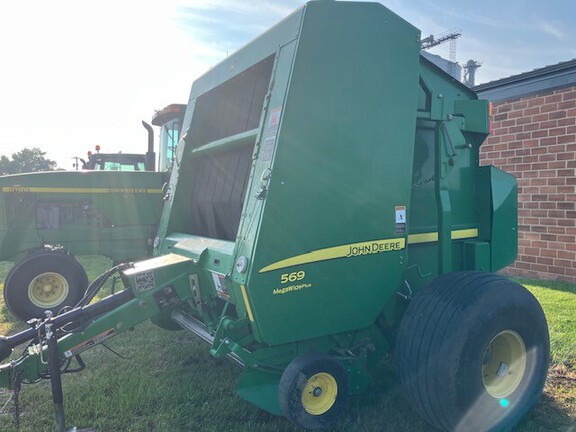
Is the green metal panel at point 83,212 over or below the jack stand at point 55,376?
over

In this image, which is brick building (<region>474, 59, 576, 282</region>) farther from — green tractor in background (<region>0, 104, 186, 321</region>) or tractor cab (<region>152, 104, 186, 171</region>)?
green tractor in background (<region>0, 104, 186, 321</region>)

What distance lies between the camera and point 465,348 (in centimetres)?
255

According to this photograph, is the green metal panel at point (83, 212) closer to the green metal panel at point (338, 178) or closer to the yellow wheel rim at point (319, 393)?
the green metal panel at point (338, 178)

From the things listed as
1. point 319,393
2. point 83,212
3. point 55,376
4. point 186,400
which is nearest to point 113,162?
point 83,212

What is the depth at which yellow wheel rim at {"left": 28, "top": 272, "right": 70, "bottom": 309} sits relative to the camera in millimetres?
5602

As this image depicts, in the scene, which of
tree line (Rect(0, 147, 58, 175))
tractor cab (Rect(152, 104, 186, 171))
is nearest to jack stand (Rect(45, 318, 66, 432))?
tractor cab (Rect(152, 104, 186, 171))

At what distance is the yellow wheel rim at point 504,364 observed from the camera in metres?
2.92

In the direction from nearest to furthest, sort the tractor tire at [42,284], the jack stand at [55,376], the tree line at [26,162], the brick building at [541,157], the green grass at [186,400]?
1. the jack stand at [55,376]
2. the green grass at [186,400]
3. the tractor tire at [42,284]
4. the brick building at [541,157]
5. the tree line at [26,162]

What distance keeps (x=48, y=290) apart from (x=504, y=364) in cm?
506

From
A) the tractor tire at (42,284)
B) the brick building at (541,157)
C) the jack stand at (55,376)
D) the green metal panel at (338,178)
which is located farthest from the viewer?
the brick building at (541,157)

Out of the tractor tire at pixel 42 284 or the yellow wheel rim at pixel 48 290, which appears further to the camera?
the yellow wheel rim at pixel 48 290

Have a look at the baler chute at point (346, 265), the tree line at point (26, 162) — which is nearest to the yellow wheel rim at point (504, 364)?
the baler chute at point (346, 265)

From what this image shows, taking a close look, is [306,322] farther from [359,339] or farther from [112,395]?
[112,395]

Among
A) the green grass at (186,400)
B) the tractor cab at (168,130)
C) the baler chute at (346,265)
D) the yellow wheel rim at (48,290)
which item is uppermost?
the tractor cab at (168,130)
